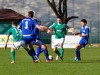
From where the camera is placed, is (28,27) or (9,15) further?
(9,15)

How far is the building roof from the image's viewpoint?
52250 mm

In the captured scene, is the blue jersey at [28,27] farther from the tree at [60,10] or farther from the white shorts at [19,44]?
the tree at [60,10]

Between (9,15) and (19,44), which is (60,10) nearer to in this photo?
(9,15)

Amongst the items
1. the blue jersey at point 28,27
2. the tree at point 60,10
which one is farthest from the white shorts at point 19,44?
the tree at point 60,10

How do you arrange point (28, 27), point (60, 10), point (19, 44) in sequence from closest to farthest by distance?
1. point (19, 44)
2. point (28, 27)
3. point (60, 10)

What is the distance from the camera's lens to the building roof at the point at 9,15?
52250 millimetres

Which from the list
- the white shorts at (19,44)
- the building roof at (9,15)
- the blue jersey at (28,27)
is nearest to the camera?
the white shorts at (19,44)

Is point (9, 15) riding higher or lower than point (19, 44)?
lower

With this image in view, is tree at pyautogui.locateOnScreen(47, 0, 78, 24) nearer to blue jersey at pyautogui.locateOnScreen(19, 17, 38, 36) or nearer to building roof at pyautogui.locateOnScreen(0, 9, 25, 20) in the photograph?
building roof at pyautogui.locateOnScreen(0, 9, 25, 20)

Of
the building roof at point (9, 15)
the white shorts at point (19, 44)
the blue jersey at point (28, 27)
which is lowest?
the building roof at point (9, 15)

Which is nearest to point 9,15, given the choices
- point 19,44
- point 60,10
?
point 60,10

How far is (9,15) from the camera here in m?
53.6

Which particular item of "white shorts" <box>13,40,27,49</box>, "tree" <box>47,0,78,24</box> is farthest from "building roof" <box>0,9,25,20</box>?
"white shorts" <box>13,40,27,49</box>

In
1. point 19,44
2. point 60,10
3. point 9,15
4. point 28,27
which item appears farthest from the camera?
point 9,15
